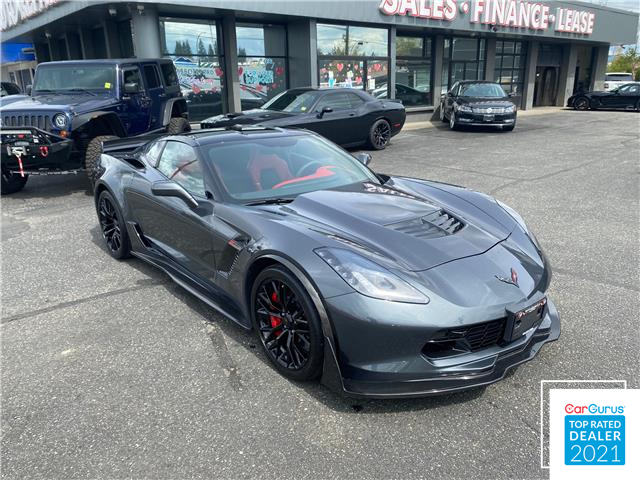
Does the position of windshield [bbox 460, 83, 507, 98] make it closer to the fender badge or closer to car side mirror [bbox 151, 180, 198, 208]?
car side mirror [bbox 151, 180, 198, 208]

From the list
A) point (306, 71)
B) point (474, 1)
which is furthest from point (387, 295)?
point (474, 1)

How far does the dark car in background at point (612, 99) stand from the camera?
2322 centimetres

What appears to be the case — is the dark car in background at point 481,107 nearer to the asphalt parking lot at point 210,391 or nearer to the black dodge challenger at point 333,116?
the black dodge challenger at point 333,116

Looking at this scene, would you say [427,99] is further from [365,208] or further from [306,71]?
[365,208]

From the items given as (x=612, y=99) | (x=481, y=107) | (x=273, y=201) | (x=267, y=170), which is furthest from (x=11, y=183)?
(x=612, y=99)

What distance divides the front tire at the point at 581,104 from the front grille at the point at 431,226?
26.3 m

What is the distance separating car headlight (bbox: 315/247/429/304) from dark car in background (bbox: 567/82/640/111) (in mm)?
26353

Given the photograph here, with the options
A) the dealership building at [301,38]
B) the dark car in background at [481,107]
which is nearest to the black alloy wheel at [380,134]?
the dealership building at [301,38]

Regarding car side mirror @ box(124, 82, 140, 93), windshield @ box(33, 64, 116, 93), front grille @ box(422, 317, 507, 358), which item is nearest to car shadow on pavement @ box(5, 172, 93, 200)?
windshield @ box(33, 64, 116, 93)

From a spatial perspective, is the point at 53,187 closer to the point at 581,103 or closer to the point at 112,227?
the point at 112,227

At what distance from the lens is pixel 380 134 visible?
11.9 m

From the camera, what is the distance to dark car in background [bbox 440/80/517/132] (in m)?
15.3

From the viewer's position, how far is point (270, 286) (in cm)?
280

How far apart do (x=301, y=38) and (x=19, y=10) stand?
11.0 meters
